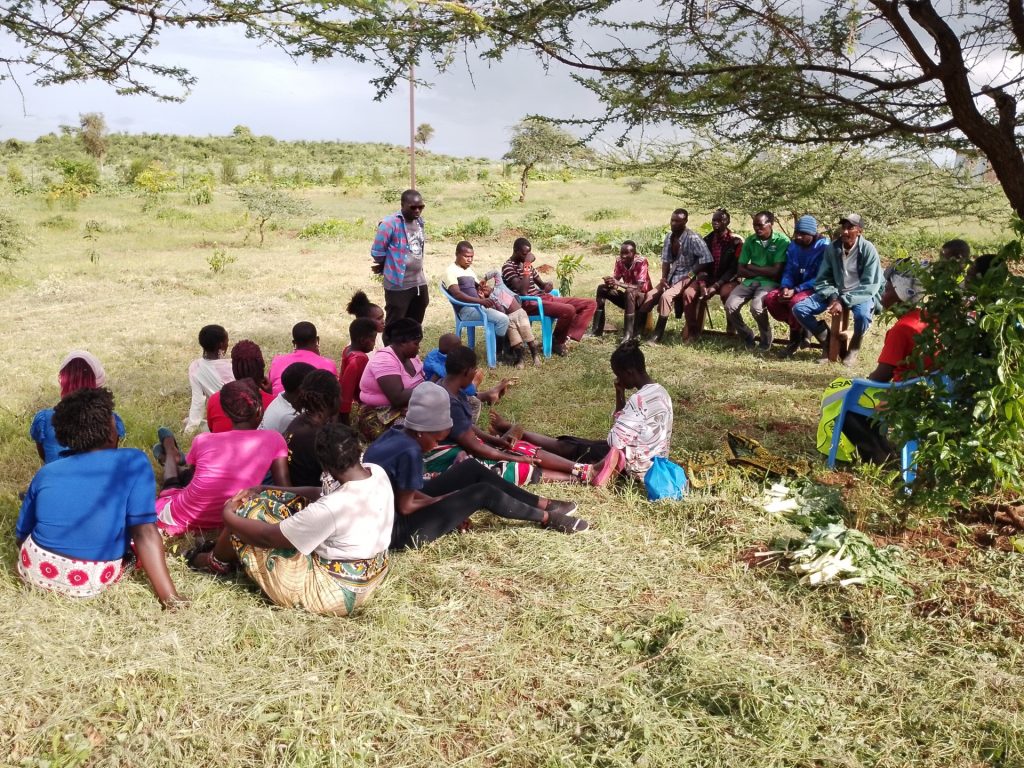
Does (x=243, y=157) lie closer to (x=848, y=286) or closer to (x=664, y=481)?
(x=848, y=286)

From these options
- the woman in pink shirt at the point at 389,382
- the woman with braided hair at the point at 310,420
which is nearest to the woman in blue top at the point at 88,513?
the woman with braided hair at the point at 310,420

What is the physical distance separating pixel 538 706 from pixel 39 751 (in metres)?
1.67

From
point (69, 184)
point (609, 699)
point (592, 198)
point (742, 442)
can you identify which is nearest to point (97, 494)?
point (609, 699)

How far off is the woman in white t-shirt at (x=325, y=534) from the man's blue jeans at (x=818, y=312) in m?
5.65

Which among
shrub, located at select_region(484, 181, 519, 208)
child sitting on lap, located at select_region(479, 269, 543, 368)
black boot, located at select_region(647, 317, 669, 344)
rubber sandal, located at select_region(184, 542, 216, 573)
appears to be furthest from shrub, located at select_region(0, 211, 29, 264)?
shrub, located at select_region(484, 181, 519, 208)

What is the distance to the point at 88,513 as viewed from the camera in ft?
10.9

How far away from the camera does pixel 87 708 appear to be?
108 inches

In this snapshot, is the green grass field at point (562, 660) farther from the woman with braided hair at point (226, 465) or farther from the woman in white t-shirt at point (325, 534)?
A: the woman with braided hair at point (226, 465)

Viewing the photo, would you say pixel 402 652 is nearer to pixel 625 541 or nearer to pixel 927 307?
pixel 625 541

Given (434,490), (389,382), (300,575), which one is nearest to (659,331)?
(389,382)

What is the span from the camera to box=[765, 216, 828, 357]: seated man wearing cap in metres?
8.17

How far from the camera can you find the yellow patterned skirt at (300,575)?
11.1 feet

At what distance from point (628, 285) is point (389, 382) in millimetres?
4368

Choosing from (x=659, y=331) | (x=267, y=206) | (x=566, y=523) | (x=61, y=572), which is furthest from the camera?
(x=267, y=206)
